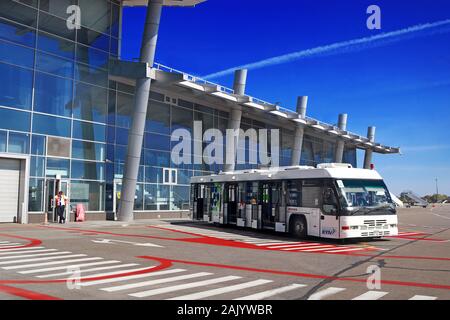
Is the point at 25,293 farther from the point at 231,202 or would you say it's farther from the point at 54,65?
the point at 54,65

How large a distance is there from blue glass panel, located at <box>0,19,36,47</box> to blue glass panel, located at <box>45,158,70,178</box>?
6.85 meters

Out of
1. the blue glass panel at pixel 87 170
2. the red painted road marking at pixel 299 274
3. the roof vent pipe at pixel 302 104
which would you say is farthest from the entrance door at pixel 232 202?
the roof vent pipe at pixel 302 104

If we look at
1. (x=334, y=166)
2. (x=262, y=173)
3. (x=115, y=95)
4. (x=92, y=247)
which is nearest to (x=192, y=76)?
(x=115, y=95)

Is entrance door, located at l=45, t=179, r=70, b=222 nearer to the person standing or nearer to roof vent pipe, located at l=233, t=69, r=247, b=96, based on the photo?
the person standing

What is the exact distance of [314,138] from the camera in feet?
183

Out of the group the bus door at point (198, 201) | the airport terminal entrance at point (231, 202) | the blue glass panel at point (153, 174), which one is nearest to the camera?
the airport terminal entrance at point (231, 202)

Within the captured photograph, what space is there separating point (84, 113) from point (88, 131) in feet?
3.84

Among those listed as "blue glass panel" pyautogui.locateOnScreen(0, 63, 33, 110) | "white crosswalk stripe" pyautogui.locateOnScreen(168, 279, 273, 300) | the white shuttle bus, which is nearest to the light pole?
"blue glass panel" pyautogui.locateOnScreen(0, 63, 33, 110)

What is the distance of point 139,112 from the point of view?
98.0ft

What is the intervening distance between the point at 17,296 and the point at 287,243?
11.9 metres

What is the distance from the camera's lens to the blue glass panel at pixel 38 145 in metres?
26.7

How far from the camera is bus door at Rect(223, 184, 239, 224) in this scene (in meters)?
24.2

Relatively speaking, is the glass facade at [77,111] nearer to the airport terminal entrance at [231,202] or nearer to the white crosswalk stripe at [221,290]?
the airport terminal entrance at [231,202]

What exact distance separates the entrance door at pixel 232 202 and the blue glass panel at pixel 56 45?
13.5m
